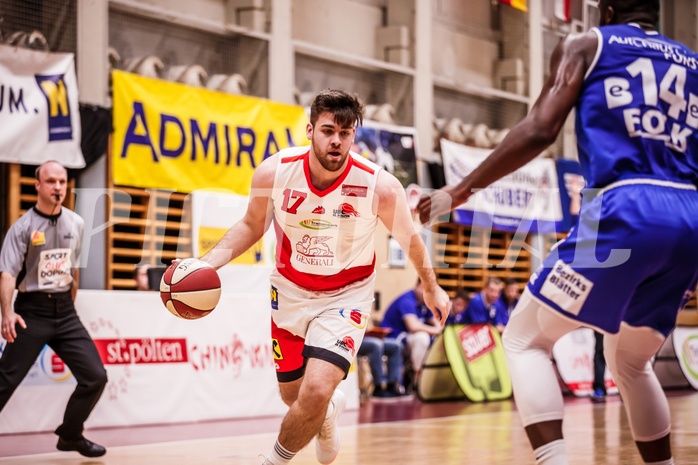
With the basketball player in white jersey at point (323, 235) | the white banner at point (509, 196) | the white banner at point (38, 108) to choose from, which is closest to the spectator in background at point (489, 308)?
the white banner at point (509, 196)

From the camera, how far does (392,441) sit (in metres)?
8.80

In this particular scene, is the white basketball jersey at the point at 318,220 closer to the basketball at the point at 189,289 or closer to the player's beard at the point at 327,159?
the player's beard at the point at 327,159

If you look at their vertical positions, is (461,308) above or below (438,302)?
below

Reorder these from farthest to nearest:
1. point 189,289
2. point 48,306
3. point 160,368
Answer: point 160,368 → point 48,306 → point 189,289

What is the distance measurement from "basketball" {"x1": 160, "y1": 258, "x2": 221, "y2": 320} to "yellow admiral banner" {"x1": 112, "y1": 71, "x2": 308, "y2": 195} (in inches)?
329

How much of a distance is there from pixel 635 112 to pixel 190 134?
11307mm

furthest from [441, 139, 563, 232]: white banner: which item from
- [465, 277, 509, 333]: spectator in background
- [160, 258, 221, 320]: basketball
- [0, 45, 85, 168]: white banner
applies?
[160, 258, 221, 320]: basketball

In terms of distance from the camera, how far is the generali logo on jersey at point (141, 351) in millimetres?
10250

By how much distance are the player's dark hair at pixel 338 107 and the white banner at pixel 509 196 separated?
42.5ft

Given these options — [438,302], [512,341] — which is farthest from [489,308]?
[512,341]

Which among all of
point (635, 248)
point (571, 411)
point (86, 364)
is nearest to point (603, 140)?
point (635, 248)

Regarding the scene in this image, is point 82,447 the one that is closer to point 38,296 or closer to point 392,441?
point 38,296

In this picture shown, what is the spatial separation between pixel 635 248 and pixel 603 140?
1.47 feet

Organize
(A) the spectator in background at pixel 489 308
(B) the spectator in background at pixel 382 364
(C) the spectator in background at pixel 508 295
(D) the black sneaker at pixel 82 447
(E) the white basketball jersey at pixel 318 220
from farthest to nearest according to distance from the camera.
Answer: (C) the spectator in background at pixel 508 295 < (A) the spectator in background at pixel 489 308 < (B) the spectator in background at pixel 382 364 < (D) the black sneaker at pixel 82 447 < (E) the white basketball jersey at pixel 318 220
